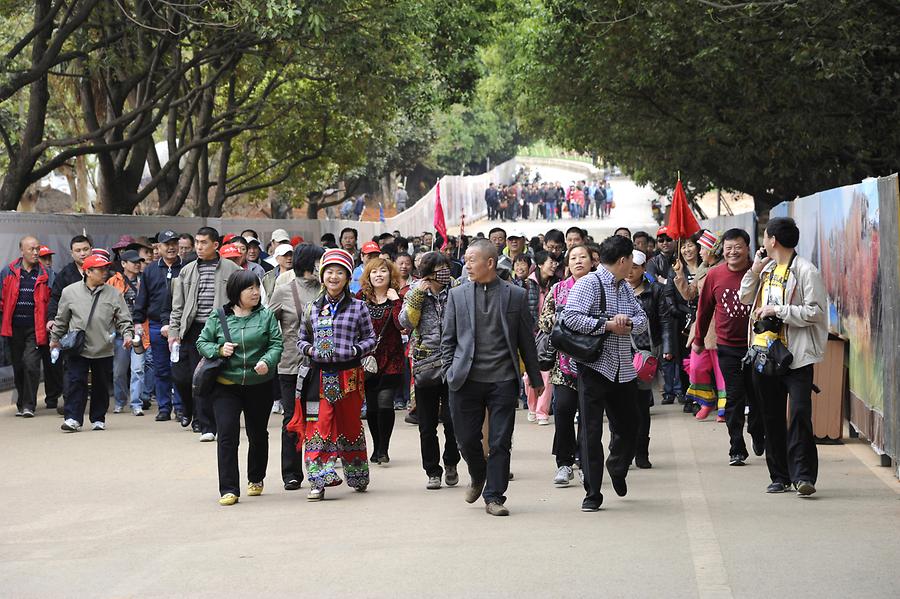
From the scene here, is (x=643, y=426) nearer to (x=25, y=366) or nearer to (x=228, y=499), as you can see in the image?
(x=228, y=499)

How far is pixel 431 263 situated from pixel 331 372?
1359 millimetres

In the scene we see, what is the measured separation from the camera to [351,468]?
990cm

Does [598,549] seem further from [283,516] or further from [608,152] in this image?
[608,152]

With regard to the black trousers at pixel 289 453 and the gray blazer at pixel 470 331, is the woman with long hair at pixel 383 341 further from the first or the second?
the gray blazer at pixel 470 331

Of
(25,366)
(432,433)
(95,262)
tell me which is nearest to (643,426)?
(432,433)

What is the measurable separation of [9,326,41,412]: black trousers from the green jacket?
19.8ft

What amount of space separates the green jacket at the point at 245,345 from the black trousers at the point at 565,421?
6.62ft

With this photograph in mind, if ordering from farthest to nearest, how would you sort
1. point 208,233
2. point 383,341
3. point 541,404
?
point 541,404 → point 208,233 → point 383,341

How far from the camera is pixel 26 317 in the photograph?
15.1m

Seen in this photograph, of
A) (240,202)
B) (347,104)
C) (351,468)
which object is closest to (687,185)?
(347,104)

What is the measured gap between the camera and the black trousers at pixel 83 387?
1373 centimetres

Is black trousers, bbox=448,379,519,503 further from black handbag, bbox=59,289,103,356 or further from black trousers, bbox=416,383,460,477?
black handbag, bbox=59,289,103,356

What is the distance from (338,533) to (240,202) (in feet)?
139

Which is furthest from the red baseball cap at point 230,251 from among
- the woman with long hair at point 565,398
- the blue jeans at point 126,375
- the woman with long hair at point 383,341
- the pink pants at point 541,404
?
the woman with long hair at point 565,398
